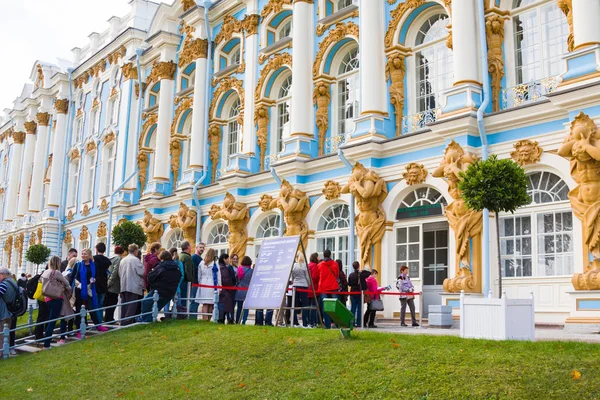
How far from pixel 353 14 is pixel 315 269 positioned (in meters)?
9.27

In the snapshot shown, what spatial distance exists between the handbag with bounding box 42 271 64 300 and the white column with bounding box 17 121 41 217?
108 feet

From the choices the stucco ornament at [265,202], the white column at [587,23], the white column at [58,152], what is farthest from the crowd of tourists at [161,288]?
the white column at [58,152]

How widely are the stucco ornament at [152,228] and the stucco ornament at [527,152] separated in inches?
658

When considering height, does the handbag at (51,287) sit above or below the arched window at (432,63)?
below

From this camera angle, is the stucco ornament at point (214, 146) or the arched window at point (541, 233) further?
the stucco ornament at point (214, 146)

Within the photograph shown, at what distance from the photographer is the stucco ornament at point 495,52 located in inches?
653

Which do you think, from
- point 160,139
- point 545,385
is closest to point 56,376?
point 545,385

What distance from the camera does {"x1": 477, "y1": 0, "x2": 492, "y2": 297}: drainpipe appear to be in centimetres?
1535

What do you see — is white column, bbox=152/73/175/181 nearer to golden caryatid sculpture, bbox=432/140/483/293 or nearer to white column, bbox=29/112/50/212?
white column, bbox=29/112/50/212

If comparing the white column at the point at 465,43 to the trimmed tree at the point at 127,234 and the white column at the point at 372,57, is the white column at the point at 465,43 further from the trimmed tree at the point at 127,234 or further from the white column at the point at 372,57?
the trimmed tree at the point at 127,234

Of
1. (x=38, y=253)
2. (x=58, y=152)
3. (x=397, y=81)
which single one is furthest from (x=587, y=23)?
(x=58, y=152)

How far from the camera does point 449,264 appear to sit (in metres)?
16.7

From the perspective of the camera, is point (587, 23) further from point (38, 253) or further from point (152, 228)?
point (38, 253)

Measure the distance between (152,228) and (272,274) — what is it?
51.3 feet
